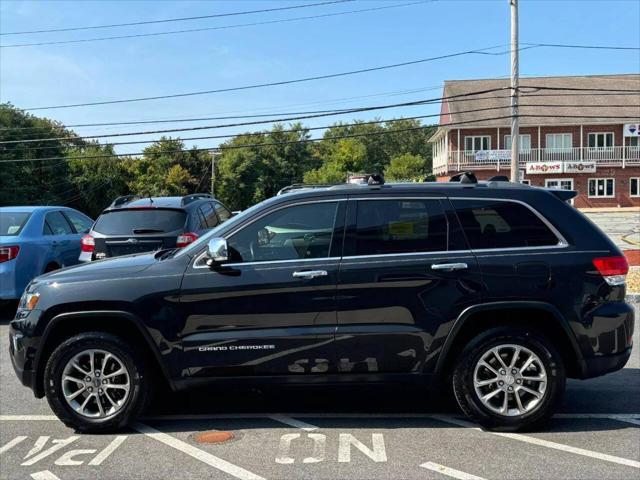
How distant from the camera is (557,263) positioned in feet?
14.9

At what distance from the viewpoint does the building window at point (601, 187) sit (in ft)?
163

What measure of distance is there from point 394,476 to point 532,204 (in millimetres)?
2280

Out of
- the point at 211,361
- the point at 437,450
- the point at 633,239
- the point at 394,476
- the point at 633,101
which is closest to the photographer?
the point at 394,476

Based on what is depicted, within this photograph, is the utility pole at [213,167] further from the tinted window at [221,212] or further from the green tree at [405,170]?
the tinted window at [221,212]

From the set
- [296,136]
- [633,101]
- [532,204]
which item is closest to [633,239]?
[532,204]

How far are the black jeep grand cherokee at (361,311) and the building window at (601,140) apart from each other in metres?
50.4

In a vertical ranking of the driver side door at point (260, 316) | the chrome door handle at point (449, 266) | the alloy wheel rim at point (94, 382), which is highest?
the chrome door handle at point (449, 266)

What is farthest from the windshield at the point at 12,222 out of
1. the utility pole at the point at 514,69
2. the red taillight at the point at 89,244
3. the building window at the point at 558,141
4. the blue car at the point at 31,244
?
the building window at the point at 558,141

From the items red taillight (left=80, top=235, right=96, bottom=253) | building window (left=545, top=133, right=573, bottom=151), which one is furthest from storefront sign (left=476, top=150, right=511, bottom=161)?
red taillight (left=80, top=235, right=96, bottom=253)

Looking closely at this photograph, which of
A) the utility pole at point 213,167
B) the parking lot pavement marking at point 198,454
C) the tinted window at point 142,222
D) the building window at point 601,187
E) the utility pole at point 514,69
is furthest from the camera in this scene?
the utility pole at point 213,167

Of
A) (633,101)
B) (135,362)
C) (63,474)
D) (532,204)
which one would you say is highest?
(633,101)

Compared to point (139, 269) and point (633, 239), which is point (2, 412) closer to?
point (139, 269)

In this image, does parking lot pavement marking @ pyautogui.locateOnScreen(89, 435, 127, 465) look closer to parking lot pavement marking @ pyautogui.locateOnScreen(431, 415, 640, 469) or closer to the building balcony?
parking lot pavement marking @ pyautogui.locateOnScreen(431, 415, 640, 469)

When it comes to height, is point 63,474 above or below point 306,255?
below
